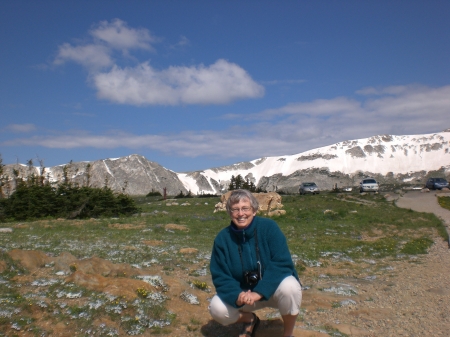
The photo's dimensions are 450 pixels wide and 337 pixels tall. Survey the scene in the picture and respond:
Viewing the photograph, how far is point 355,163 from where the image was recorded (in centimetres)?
13388

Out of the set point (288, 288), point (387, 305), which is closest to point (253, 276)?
point (288, 288)

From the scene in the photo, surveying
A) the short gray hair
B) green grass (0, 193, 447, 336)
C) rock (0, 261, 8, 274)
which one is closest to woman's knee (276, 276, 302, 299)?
the short gray hair

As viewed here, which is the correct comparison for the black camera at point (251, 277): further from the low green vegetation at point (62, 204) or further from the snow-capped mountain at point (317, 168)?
the snow-capped mountain at point (317, 168)

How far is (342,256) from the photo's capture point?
1346 centimetres

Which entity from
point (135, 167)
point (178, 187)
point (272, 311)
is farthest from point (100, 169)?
point (272, 311)

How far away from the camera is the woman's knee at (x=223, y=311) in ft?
17.3

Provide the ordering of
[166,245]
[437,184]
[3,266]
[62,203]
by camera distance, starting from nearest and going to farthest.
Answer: [3,266]
[166,245]
[62,203]
[437,184]

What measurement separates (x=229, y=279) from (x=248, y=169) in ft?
476

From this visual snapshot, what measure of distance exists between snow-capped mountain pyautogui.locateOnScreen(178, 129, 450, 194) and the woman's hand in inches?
4025

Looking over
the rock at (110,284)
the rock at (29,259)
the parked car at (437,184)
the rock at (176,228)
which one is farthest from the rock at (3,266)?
the parked car at (437,184)

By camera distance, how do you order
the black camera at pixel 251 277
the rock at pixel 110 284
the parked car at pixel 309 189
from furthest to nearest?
1. the parked car at pixel 309 189
2. the rock at pixel 110 284
3. the black camera at pixel 251 277

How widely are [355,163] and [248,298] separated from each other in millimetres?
135327

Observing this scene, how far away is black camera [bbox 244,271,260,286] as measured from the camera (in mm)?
5230

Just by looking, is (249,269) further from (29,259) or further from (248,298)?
(29,259)
